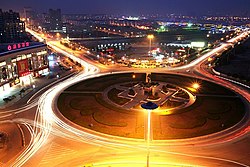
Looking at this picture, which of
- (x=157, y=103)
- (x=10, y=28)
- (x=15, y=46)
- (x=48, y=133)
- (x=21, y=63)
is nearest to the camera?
(x=48, y=133)

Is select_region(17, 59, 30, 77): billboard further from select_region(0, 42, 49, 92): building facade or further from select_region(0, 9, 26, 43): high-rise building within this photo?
select_region(0, 9, 26, 43): high-rise building

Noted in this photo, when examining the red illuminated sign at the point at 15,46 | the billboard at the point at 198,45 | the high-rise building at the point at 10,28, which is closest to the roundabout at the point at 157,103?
the red illuminated sign at the point at 15,46

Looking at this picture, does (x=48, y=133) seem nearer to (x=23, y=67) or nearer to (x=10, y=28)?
(x=23, y=67)

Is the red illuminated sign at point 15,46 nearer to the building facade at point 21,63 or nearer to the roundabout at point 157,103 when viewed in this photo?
the building facade at point 21,63

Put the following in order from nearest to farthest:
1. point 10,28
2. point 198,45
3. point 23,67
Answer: point 23,67 → point 198,45 → point 10,28

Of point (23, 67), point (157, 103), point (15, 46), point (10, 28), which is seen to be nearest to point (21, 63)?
point (23, 67)

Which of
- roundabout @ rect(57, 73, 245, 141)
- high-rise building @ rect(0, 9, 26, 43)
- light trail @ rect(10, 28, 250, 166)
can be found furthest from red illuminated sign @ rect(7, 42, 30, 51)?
high-rise building @ rect(0, 9, 26, 43)
